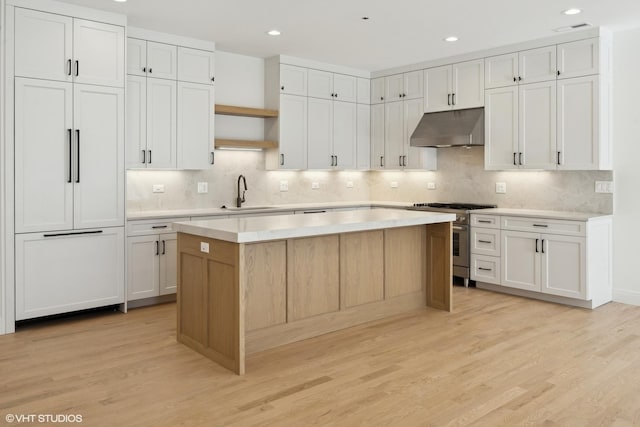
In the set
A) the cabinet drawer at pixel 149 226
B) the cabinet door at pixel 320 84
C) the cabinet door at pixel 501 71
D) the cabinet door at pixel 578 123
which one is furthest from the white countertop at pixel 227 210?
the cabinet door at pixel 578 123

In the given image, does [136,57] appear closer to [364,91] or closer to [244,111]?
[244,111]

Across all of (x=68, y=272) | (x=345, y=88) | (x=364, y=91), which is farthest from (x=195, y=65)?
(x=364, y=91)

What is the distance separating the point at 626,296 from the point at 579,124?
1.76 m

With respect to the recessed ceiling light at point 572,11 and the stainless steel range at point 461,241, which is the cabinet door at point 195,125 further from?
the recessed ceiling light at point 572,11

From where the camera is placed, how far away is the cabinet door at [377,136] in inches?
281

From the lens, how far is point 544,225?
5145 mm

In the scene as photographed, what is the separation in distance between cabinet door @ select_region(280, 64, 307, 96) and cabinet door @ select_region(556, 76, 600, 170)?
2.90 metres

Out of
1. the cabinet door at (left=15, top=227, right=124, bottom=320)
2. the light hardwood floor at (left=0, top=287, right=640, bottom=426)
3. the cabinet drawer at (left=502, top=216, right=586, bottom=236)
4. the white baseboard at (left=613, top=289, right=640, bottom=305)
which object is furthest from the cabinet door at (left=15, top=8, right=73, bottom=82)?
the white baseboard at (left=613, top=289, right=640, bottom=305)

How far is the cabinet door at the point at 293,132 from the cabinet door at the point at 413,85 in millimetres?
1355

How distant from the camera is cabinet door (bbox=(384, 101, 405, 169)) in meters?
6.88

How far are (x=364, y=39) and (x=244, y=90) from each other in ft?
5.25

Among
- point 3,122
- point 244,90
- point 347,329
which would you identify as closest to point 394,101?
point 244,90

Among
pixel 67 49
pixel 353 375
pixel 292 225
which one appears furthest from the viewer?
Answer: pixel 67 49

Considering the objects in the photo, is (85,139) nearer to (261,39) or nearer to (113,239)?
(113,239)
